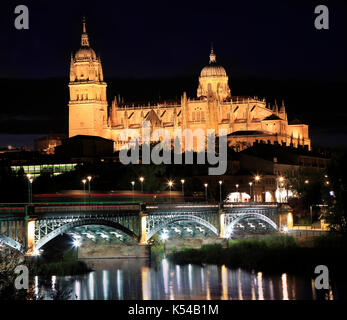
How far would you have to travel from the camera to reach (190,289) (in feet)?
203

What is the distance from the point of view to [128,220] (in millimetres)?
69938

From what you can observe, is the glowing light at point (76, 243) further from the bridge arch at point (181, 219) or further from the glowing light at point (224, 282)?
the glowing light at point (224, 282)

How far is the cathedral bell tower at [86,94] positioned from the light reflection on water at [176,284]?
11447cm

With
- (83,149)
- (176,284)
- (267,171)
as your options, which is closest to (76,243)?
(176,284)

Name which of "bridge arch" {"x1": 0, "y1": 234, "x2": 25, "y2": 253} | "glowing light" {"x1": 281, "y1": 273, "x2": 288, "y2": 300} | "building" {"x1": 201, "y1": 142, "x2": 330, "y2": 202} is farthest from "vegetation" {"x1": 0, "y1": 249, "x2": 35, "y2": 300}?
"building" {"x1": 201, "y1": 142, "x2": 330, "y2": 202}

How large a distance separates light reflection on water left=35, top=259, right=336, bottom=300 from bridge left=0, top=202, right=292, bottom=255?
2.34 metres

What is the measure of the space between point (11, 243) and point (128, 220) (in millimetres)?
14747

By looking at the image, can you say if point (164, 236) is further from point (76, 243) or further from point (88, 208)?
point (88, 208)

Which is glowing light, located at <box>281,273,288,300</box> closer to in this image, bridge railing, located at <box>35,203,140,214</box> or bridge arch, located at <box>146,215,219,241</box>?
bridge arch, located at <box>146,215,219,241</box>

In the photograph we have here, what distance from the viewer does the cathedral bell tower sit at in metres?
185

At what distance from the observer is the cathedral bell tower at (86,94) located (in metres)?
185
